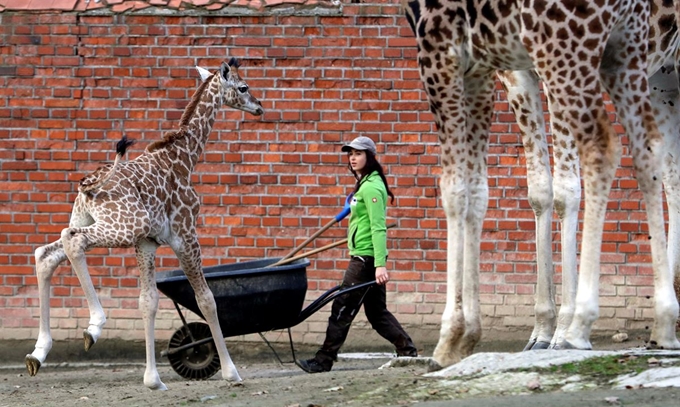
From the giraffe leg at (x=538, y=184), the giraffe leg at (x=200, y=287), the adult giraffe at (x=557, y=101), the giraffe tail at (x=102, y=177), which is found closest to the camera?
the adult giraffe at (x=557, y=101)

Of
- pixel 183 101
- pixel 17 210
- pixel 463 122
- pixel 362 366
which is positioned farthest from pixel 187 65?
pixel 463 122

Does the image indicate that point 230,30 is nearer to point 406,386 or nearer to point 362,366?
point 362,366

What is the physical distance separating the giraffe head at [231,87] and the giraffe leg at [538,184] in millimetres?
2519

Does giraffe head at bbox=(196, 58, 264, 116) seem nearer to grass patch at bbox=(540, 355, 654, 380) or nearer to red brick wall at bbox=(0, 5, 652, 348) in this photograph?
red brick wall at bbox=(0, 5, 652, 348)

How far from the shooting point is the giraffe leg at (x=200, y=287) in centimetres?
873

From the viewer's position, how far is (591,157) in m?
6.39

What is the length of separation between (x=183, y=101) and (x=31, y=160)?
5.29 feet

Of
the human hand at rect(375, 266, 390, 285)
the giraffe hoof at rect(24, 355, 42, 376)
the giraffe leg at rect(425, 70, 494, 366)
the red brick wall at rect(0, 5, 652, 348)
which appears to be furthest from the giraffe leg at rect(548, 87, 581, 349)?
the red brick wall at rect(0, 5, 652, 348)

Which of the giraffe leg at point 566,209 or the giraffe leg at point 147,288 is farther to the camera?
the giraffe leg at point 147,288

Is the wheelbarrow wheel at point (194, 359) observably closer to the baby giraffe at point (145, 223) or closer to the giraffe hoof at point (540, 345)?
the baby giraffe at point (145, 223)

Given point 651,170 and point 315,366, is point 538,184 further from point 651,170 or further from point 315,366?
point 315,366

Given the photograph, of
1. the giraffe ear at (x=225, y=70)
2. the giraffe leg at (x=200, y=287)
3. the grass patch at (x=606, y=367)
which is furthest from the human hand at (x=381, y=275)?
the grass patch at (x=606, y=367)

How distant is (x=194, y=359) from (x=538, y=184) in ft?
11.7

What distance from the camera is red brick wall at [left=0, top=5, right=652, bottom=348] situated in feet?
37.1
